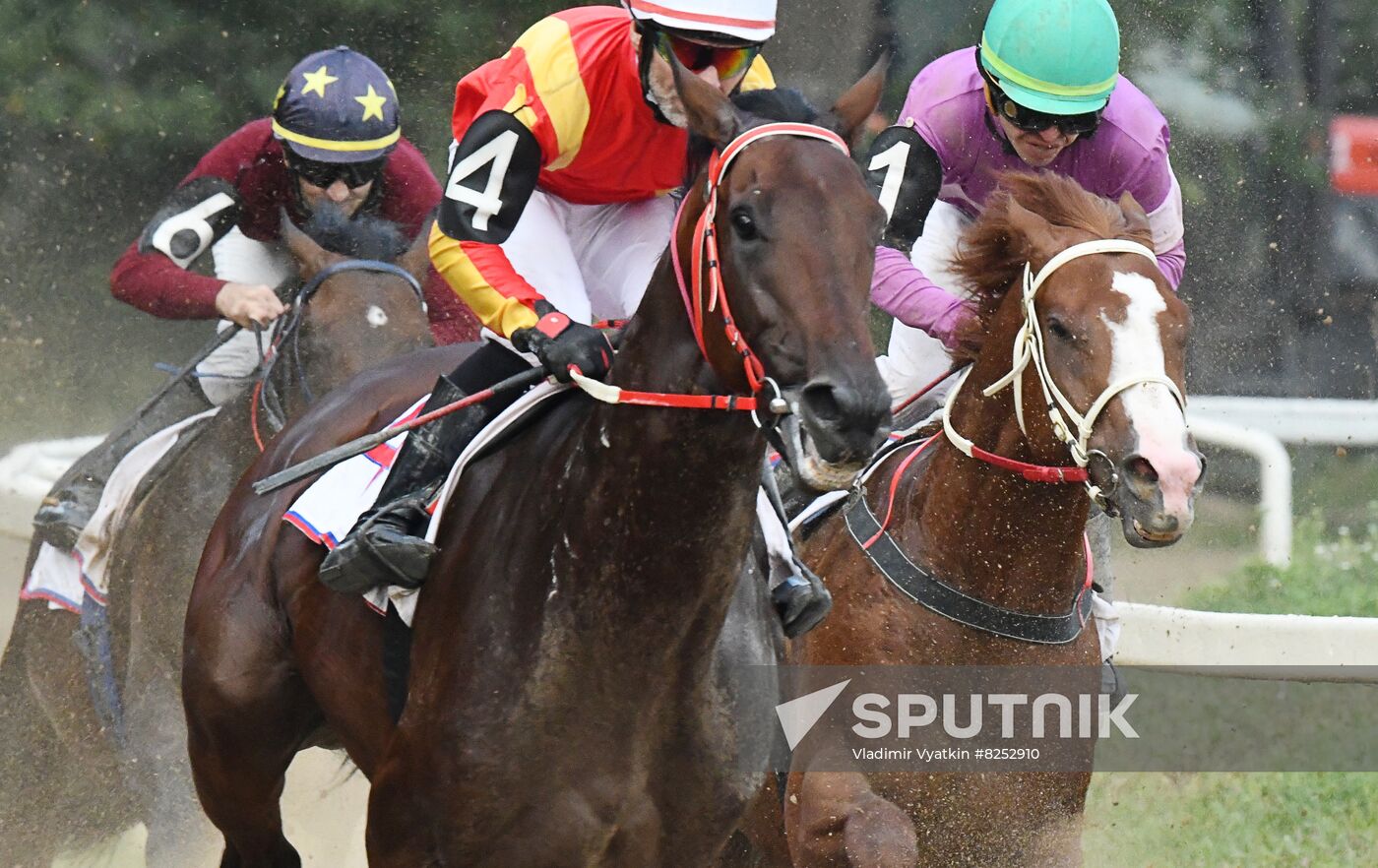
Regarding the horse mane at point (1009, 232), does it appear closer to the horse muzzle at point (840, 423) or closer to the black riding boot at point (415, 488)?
the black riding boot at point (415, 488)

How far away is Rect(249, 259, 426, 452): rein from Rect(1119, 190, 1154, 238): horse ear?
7.08ft

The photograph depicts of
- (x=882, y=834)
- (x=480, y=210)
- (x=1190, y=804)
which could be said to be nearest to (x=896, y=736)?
(x=882, y=834)

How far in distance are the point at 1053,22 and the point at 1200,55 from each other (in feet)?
19.7

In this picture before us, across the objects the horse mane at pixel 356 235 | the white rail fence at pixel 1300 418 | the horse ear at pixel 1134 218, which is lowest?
the white rail fence at pixel 1300 418

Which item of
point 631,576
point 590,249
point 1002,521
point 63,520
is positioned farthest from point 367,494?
point 63,520

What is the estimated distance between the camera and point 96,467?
6633mm

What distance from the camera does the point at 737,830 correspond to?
4.30 meters

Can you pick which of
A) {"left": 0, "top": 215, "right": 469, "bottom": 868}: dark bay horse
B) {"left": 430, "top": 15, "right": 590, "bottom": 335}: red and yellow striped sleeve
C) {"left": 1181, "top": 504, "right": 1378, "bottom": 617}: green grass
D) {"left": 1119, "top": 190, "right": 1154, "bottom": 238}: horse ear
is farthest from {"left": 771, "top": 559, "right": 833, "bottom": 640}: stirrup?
{"left": 1181, "top": 504, "right": 1378, "bottom": 617}: green grass

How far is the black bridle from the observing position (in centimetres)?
602

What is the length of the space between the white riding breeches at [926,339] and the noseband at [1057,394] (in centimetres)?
103

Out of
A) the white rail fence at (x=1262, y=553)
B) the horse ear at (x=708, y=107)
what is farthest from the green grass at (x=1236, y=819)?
the horse ear at (x=708, y=107)

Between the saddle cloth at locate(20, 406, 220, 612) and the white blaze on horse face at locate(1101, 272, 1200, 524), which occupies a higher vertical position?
the white blaze on horse face at locate(1101, 272, 1200, 524)

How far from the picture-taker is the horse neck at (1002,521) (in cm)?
469

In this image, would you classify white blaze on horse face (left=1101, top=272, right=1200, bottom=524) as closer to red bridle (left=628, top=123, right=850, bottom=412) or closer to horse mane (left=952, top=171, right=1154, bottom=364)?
horse mane (left=952, top=171, right=1154, bottom=364)
